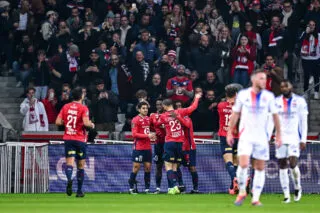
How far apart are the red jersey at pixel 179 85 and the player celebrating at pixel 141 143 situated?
13.7 ft

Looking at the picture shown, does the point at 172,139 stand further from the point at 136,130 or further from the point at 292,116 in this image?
the point at 292,116

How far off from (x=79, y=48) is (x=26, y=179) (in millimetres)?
6445

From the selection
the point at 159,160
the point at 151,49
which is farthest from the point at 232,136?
the point at 151,49

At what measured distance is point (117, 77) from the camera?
107 feet

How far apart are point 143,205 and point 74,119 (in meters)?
3.97

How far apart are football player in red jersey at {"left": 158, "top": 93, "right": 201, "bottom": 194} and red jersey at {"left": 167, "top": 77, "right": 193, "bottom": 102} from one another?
4.36 meters

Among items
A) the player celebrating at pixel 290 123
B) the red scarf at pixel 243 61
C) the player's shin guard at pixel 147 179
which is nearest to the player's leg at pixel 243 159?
the player celebrating at pixel 290 123

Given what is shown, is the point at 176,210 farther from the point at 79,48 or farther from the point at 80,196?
the point at 79,48

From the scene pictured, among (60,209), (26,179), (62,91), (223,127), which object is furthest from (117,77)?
(60,209)

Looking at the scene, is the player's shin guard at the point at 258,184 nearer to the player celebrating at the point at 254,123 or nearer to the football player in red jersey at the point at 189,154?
the player celebrating at the point at 254,123

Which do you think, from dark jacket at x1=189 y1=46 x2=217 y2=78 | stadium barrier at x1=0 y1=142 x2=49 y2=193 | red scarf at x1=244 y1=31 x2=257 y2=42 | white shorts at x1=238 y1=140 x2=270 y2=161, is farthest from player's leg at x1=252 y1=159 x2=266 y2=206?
red scarf at x1=244 y1=31 x2=257 y2=42

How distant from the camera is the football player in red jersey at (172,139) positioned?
26.0 metres

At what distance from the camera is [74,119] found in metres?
24.0

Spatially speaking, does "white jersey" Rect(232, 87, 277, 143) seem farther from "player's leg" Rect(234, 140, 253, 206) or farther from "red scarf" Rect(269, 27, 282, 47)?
"red scarf" Rect(269, 27, 282, 47)
